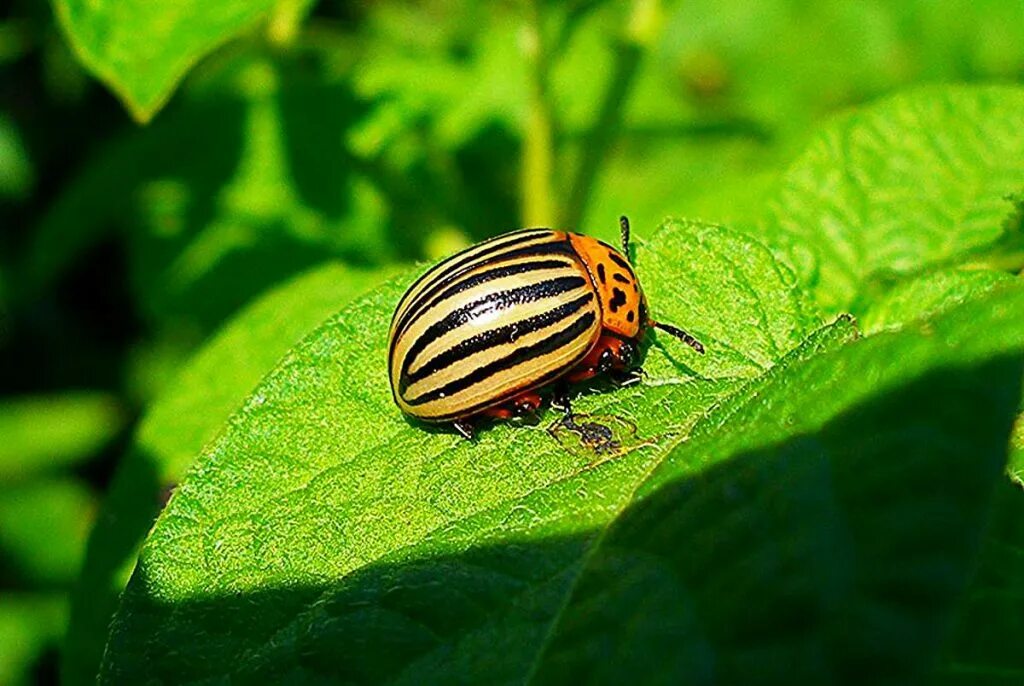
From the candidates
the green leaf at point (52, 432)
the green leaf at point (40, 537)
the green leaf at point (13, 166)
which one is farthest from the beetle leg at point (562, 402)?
the green leaf at point (13, 166)

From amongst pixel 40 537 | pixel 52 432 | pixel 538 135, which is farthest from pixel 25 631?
pixel 538 135

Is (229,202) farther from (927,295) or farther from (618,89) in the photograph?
(927,295)

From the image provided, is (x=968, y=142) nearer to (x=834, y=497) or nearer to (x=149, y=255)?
(x=834, y=497)

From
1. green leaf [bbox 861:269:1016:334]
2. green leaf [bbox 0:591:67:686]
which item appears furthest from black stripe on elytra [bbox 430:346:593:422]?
green leaf [bbox 0:591:67:686]

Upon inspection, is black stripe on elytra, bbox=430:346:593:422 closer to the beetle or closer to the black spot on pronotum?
the beetle

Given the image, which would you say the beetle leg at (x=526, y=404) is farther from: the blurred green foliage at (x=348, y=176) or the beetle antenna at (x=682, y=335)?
the blurred green foliage at (x=348, y=176)

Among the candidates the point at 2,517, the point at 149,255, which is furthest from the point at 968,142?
the point at 2,517
